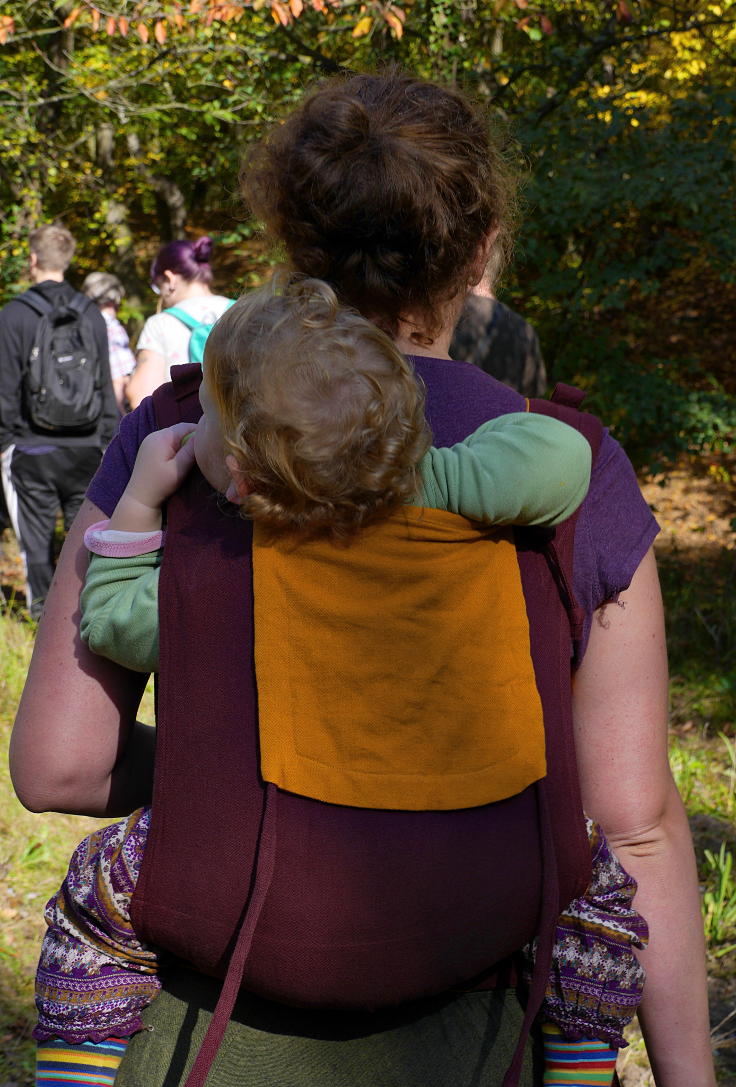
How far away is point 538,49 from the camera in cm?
952

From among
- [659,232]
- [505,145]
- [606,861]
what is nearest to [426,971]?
[606,861]

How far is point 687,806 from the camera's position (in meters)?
4.34

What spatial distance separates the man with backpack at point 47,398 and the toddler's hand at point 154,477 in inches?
199

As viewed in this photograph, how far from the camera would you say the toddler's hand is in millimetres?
1231

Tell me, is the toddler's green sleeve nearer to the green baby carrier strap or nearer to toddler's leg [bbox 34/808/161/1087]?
toddler's leg [bbox 34/808/161/1087]

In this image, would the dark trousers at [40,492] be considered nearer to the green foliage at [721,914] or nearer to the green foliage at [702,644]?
the green foliage at [702,644]

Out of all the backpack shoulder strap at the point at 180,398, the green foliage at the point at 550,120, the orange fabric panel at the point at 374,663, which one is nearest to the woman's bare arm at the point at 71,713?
the backpack shoulder strap at the point at 180,398

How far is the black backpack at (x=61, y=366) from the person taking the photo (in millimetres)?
6031

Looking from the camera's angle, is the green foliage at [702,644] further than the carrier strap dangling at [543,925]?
Yes

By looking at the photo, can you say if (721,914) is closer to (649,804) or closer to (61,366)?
(649,804)

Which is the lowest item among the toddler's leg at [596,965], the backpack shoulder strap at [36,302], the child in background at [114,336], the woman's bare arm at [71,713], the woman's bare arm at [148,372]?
the child in background at [114,336]

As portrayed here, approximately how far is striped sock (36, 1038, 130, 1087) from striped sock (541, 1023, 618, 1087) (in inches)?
21.3

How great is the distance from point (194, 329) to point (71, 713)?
4.25 metres

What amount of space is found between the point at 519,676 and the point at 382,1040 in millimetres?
484
